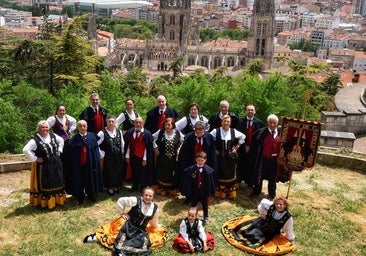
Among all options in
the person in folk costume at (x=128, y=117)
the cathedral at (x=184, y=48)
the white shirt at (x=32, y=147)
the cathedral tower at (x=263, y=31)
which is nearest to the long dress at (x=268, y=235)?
the person in folk costume at (x=128, y=117)

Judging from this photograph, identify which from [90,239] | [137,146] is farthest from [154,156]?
[90,239]

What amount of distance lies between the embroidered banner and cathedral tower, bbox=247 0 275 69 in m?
65.1

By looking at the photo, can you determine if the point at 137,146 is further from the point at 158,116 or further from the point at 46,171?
the point at 46,171

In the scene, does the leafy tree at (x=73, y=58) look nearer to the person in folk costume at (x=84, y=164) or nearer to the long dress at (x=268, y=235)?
the person in folk costume at (x=84, y=164)

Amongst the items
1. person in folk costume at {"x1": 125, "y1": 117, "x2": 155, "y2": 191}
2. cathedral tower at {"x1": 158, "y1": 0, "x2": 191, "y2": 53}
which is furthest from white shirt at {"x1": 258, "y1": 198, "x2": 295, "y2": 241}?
cathedral tower at {"x1": 158, "y1": 0, "x2": 191, "y2": 53}

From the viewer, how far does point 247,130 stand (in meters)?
8.44

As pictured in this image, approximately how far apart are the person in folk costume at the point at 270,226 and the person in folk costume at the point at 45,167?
316 centimetres

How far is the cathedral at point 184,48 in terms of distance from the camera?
240ft

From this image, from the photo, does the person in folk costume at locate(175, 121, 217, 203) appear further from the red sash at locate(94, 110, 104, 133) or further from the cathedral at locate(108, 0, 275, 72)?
the cathedral at locate(108, 0, 275, 72)

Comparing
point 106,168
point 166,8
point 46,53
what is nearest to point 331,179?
point 106,168

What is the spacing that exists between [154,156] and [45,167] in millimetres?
2032

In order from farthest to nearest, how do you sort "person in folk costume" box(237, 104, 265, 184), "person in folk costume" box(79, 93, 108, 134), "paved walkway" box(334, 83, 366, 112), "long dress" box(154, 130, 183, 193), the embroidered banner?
"paved walkway" box(334, 83, 366, 112)
"person in folk costume" box(79, 93, 108, 134)
"person in folk costume" box(237, 104, 265, 184)
"long dress" box(154, 130, 183, 193)
the embroidered banner

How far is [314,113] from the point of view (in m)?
16.5

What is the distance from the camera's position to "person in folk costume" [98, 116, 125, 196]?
7.96m
